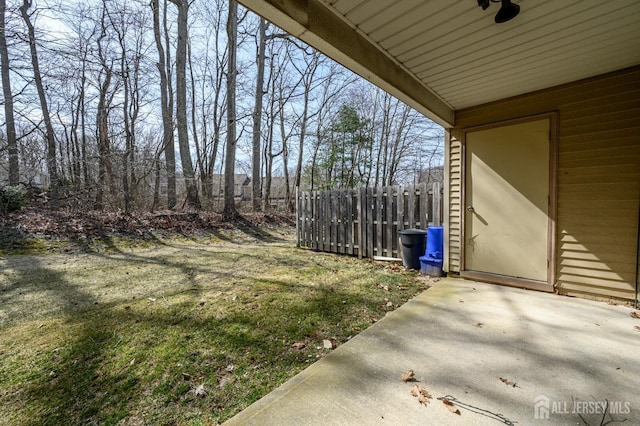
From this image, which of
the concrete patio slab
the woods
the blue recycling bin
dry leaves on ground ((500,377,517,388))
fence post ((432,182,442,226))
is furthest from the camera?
the woods

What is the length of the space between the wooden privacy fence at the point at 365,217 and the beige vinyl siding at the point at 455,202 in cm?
31

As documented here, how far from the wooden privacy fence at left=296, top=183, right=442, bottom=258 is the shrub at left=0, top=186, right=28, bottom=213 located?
7285 mm

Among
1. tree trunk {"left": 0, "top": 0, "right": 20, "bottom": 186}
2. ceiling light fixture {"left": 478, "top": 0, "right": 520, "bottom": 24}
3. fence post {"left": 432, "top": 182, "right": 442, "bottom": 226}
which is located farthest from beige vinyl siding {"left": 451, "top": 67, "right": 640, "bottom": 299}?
tree trunk {"left": 0, "top": 0, "right": 20, "bottom": 186}

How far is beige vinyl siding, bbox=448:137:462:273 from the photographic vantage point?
3910mm

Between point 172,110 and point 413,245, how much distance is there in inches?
408

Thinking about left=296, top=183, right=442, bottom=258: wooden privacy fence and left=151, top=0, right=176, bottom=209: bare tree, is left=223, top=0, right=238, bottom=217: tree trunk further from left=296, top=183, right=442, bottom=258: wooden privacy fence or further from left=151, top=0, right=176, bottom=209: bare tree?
left=296, top=183, right=442, bottom=258: wooden privacy fence

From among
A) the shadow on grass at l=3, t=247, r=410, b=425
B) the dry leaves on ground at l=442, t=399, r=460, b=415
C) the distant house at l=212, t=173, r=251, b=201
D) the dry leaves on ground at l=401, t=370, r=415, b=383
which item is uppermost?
the distant house at l=212, t=173, r=251, b=201

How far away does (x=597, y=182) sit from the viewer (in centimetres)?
291

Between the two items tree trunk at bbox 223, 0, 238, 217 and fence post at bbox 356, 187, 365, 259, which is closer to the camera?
fence post at bbox 356, 187, 365, 259

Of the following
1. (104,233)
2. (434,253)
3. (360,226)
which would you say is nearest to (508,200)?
(434,253)

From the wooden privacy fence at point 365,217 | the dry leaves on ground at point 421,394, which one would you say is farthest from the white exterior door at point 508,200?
the dry leaves on ground at point 421,394

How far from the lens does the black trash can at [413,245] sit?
4320 millimetres

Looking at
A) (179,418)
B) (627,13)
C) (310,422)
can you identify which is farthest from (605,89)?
(179,418)

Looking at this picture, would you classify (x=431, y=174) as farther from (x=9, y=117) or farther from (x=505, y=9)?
Result: (x=9, y=117)
